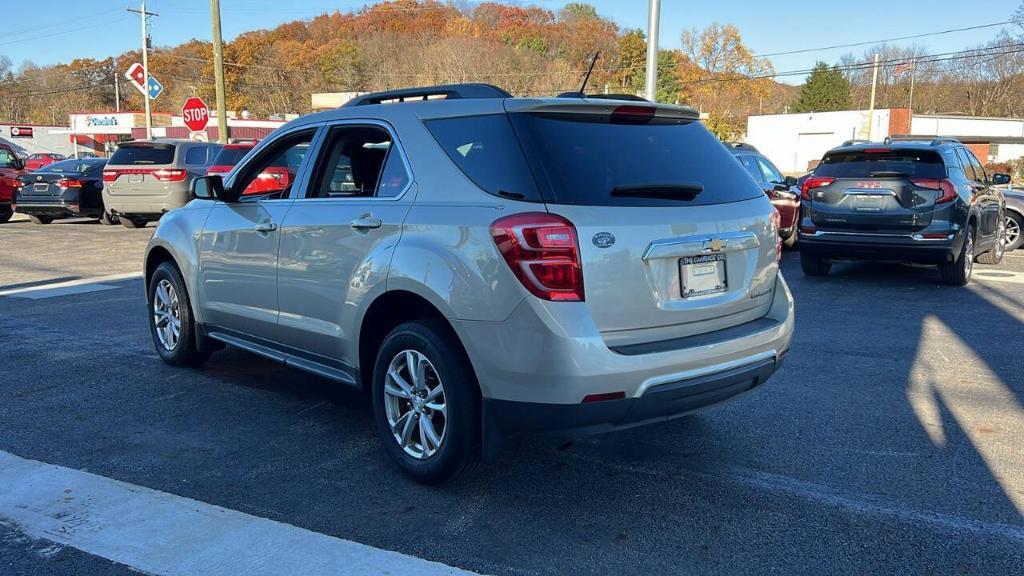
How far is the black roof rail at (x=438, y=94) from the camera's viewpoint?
4.00 meters

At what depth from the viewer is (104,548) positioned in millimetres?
3232

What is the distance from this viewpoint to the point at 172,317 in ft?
19.7

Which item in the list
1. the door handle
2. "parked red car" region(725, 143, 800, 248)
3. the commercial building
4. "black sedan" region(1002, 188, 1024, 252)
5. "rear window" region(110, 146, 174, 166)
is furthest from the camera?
the commercial building

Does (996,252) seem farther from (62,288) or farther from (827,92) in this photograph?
(827,92)

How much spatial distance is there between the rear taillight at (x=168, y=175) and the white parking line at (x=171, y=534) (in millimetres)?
13462

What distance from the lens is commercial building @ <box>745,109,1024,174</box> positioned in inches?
2202

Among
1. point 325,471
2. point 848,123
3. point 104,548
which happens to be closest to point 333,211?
point 325,471

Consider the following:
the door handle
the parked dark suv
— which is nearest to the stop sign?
the parked dark suv

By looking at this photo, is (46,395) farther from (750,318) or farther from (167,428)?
(750,318)

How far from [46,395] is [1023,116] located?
82.3 metres

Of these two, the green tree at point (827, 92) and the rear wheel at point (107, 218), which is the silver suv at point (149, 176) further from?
the green tree at point (827, 92)

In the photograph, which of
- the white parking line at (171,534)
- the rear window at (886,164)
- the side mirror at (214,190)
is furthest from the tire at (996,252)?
the white parking line at (171,534)

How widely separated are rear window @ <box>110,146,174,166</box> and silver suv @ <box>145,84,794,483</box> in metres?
13.3

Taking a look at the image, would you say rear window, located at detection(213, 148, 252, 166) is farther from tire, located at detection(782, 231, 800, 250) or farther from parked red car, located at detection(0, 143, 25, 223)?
tire, located at detection(782, 231, 800, 250)
